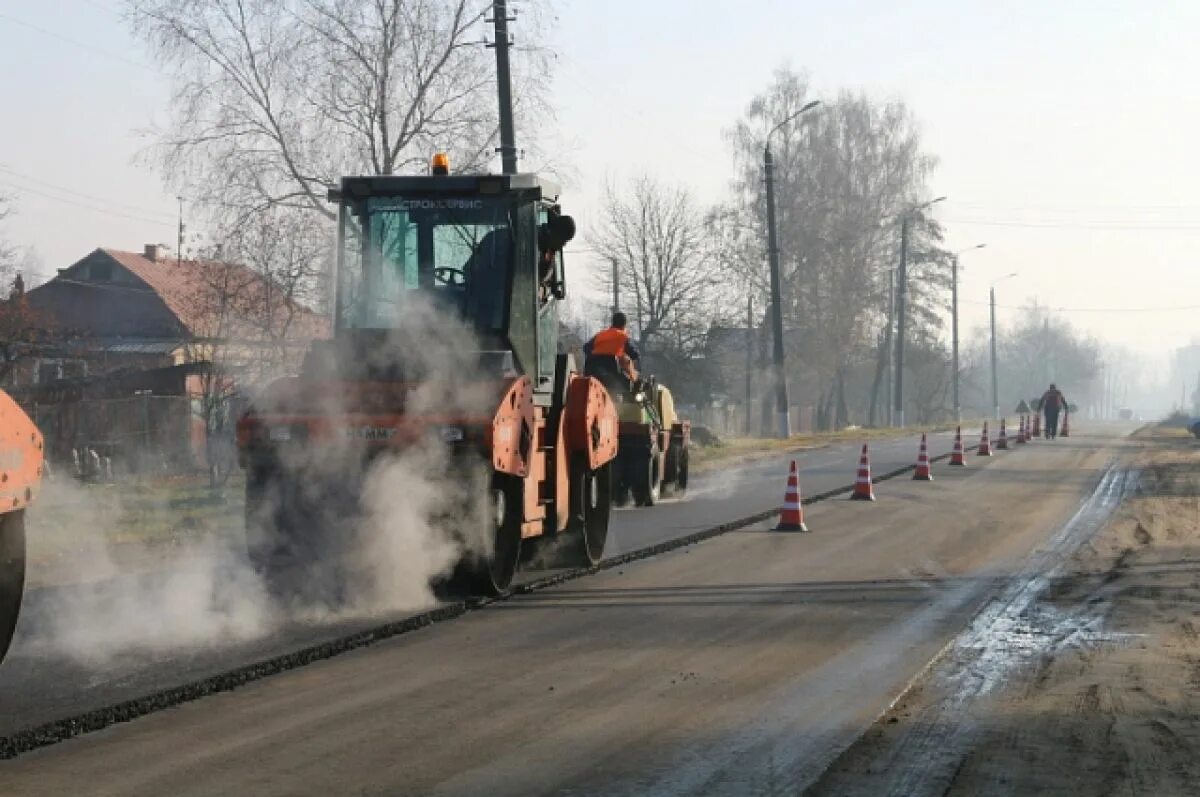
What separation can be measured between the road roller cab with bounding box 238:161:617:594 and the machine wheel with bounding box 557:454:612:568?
2 centimetres

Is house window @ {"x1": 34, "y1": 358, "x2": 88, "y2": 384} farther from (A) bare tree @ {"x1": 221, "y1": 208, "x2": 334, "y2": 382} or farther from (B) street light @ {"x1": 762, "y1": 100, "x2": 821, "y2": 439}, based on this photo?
(B) street light @ {"x1": 762, "y1": 100, "x2": 821, "y2": 439}

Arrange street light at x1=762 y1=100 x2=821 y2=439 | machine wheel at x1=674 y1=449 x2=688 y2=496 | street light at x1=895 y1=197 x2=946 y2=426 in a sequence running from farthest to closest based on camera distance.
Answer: street light at x1=895 y1=197 x2=946 y2=426, street light at x1=762 y1=100 x2=821 y2=439, machine wheel at x1=674 y1=449 x2=688 y2=496

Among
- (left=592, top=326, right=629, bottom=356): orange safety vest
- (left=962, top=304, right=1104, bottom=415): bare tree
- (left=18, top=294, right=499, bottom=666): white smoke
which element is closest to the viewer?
(left=18, top=294, right=499, bottom=666): white smoke

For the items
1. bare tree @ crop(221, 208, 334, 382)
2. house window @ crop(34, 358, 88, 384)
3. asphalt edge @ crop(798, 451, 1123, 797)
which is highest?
bare tree @ crop(221, 208, 334, 382)

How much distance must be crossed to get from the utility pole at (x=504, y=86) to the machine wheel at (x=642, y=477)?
627 centimetres

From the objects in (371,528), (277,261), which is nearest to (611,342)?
(371,528)

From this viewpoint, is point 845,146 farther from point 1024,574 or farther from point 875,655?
point 875,655

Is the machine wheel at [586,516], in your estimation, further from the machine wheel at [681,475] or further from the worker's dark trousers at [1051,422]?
the worker's dark trousers at [1051,422]

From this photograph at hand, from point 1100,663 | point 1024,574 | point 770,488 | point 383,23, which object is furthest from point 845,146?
point 1100,663

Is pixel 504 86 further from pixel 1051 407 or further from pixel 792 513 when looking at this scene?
pixel 1051 407

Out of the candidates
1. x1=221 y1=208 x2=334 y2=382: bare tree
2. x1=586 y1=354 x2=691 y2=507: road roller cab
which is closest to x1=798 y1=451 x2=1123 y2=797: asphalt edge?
x1=586 y1=354 x2=691 y2=507: road roller cab

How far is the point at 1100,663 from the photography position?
906cm

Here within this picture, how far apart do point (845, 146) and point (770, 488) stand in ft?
158

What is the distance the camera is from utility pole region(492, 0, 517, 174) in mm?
24688
